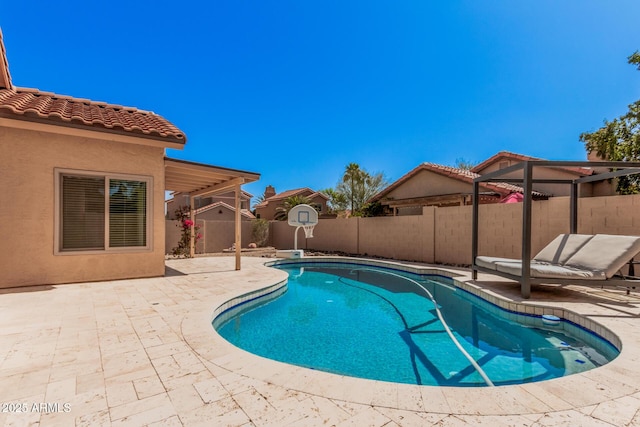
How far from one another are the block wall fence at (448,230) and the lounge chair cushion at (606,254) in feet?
6.44

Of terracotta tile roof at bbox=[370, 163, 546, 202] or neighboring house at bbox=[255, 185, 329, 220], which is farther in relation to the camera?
neighboring house at bbox=[255, 185, 329, 220]

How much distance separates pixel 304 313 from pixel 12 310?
5.30 m

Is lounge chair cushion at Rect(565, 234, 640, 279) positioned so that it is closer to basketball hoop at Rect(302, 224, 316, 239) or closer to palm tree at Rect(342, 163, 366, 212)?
basketball hoop at Rect(302, 224, 316, 239)

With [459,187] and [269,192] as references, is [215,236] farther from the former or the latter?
[269,192]

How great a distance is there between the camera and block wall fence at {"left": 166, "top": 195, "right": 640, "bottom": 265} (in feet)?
26.9

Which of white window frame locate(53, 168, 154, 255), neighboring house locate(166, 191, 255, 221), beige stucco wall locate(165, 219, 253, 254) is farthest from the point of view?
neighboring house locate(166, 191, 255, 221)

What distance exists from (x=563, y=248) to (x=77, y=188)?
12.4 m

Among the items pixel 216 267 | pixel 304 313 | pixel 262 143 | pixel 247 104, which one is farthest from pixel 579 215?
pixel 262 143

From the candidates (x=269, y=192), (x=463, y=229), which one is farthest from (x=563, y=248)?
(x=269, y=192)

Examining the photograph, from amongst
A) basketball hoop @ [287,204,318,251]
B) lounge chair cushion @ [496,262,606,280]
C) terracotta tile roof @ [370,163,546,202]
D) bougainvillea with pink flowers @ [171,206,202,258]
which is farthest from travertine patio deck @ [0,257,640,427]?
terracotta tile roof @ [370,163,546,202]

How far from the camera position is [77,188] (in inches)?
292

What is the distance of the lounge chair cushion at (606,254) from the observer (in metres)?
5.98

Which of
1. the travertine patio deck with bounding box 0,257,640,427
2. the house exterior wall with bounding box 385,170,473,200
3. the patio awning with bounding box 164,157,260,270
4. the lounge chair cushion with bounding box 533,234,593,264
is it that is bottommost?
the travertine patio deck with bounding box 0,257,640,427

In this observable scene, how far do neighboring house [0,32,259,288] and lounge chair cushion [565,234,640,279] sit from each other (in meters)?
10.2
